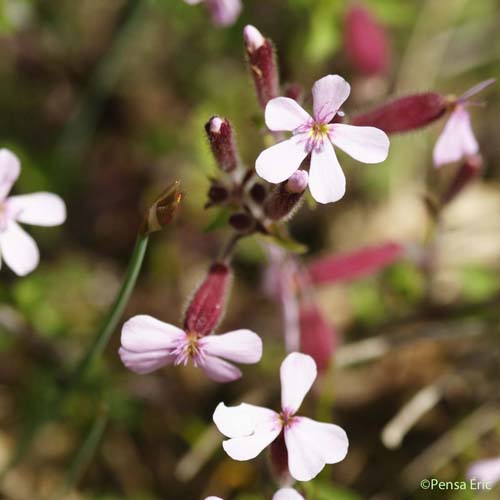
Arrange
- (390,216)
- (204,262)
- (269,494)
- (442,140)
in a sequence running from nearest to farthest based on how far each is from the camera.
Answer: (442,140), (269,494), (204,262), (390,216)

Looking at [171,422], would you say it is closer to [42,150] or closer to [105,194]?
[105,194]

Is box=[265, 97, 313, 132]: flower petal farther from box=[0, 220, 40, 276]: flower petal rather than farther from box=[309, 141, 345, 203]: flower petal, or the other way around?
box=[0, 220, 40, 276]: flower petal

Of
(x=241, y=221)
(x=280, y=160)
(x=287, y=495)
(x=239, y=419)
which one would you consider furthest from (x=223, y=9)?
(x=287, y=495)

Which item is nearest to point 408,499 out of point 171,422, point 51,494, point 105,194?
point 171,422

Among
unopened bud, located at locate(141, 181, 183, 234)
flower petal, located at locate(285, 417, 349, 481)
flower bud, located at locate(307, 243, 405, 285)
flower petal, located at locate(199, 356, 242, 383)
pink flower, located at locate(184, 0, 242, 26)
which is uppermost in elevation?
pink flower, located at locate(184, 0, 242, 26)

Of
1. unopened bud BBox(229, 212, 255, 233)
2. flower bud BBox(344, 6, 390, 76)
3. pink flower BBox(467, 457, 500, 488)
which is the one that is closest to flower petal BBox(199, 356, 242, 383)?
unopened bud BBox(229, 212, 255, 233)

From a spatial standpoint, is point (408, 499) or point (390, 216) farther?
point (390, 216)
